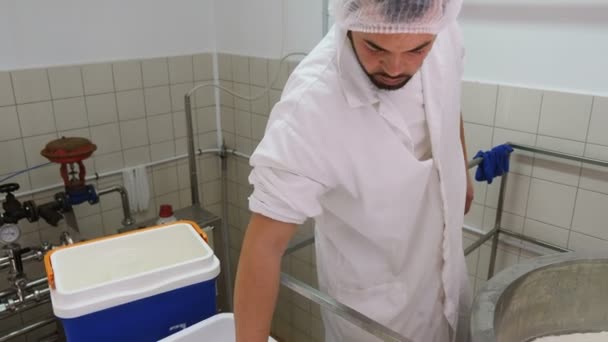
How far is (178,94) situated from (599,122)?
1706 mm

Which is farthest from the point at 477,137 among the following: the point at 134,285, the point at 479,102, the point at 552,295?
the point at 134,285

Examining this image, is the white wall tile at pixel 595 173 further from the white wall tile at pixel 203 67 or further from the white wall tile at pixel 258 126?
the white wall tile at pixel 203 67

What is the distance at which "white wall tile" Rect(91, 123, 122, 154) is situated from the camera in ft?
6.65

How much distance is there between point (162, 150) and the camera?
227 centimetres

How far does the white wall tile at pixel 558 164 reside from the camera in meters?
1.38

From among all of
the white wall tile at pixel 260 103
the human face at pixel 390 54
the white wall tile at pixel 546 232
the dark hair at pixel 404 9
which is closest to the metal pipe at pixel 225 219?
the white wall tile at pixel 260 103

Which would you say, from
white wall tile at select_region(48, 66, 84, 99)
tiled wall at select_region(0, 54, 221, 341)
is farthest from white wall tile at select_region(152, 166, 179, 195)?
white wall tile at select_region(48, 66, 84, 99)

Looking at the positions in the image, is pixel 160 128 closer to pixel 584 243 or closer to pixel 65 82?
pixel 65 82

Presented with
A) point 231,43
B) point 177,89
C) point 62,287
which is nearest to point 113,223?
point 177,89

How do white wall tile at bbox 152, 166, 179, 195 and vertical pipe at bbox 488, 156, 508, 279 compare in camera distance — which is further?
white wall tile at bbox 152, 166, 179, 195

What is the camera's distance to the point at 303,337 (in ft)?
7.91

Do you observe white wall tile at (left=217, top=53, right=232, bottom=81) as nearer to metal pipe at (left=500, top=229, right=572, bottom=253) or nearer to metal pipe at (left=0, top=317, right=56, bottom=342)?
metal pipe at (left=0, top=317, right=56, bottom=342)

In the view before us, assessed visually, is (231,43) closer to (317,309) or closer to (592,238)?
(317,309)

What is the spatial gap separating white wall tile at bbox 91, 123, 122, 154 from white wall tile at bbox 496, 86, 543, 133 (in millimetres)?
1537
